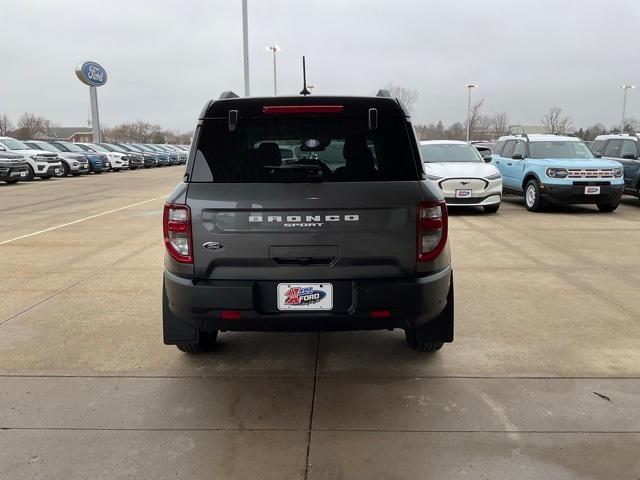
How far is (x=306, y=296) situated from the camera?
3.13 metres

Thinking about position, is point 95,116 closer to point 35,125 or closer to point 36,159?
point 36,159

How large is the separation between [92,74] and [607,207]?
40.1 meters

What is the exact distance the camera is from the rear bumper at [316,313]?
3.12 m

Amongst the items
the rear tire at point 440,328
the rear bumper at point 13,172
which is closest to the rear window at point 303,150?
the rear tire at point 440,328

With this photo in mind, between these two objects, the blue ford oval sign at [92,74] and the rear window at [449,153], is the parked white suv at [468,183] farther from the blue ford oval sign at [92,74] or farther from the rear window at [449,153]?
the blue ford oval sign at [92,74]

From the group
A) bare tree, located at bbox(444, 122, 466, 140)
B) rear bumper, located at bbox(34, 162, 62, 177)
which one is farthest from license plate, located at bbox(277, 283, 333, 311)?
bare tree, located at bbox(444, 122, 466, 140)

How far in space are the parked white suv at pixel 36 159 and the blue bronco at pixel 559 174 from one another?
18467 millimetres

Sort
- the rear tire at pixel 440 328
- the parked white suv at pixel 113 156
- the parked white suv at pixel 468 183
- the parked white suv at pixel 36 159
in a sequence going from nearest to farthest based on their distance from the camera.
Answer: the rear tire at pixel 440 328 → the parked white suv at pixel 468 183 → the parked white suv at pixel 36 159 → the parked white suv at pixel 113 156

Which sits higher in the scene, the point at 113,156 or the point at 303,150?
the point at 303,150

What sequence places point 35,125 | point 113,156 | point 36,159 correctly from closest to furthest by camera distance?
→ point 36,159 → point 113,156 → point 35,125

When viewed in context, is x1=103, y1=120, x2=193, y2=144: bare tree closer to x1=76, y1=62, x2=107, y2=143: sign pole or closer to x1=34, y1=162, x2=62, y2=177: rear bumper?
x1=76, y1=62, x2=107, y2=143: sign pole

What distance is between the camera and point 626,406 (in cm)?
331

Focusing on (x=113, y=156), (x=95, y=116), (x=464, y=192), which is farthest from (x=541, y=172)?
(x=95, y=116)

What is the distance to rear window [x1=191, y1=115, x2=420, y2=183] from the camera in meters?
3.24
